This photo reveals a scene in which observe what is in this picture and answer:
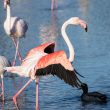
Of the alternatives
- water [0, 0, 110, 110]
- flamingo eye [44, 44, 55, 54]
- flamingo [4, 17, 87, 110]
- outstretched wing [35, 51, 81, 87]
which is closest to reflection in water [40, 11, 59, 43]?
water [0, 0, 110, 110]

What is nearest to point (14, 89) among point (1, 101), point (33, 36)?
point (1, 101)

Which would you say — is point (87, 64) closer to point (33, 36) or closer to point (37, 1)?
point (33, 36)

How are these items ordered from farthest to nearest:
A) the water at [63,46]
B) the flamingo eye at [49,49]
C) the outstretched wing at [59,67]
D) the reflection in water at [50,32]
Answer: the reflection in water at [50,32], the water at [63,46], the flamingo eye at [49,49], the outstretched wing at [59,67]

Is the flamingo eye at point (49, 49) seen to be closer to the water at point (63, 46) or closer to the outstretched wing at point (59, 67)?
the outstretched wing at point (59, 67)

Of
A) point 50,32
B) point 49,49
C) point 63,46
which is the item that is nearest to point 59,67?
point 49,49

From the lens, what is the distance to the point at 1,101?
1096cm

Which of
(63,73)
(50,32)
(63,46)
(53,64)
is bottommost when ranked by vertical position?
(63,46)

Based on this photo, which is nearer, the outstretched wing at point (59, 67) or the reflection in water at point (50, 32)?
the outstretched wing at point (59, 67)

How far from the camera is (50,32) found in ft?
62.4

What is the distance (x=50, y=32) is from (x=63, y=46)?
2775mm

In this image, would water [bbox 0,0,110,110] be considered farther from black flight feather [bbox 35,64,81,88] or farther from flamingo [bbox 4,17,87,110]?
black flight feather [bbox 35,64,81,88]

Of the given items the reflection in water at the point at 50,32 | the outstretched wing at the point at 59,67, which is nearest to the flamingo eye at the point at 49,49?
the outstretched wing at the point at 59,67

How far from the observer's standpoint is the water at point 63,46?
10.9m

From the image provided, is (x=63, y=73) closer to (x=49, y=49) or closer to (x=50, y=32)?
(x=49, y=49)
